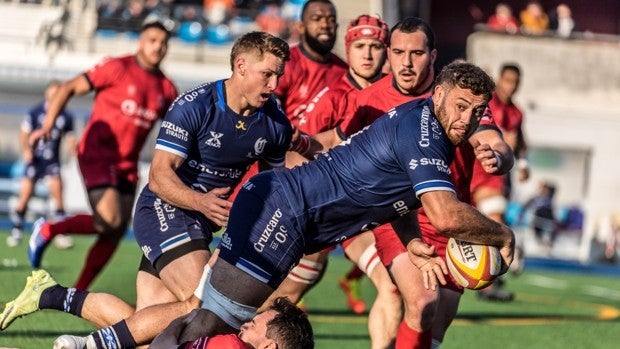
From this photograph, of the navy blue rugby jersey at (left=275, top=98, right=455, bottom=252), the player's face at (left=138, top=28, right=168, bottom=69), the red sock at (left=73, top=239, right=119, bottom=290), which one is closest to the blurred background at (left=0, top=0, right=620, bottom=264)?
the player's face at (left=138, top=28, right=168, bottom=69)

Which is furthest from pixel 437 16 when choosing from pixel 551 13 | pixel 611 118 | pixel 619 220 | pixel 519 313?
pixel 519 313

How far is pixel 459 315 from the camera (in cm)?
1370

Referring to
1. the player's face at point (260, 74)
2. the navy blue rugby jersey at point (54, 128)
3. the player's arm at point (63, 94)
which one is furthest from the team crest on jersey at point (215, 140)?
the navy blue rugby jersey at point (54, 128)

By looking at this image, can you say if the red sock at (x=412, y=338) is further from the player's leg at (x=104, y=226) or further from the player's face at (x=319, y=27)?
the player's leg at (x=104, y=226)

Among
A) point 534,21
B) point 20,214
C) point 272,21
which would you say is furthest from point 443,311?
point 534,21

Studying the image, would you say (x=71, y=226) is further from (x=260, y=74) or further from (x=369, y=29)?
(x=260, y=74)

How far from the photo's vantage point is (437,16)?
140ft

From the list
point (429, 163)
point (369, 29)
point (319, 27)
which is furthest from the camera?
point (319, 27)

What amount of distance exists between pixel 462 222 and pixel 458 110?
0.58 meters

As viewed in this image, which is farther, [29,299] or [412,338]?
[412,338]

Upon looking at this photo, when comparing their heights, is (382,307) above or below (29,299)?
below

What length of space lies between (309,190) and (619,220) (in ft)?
86.3

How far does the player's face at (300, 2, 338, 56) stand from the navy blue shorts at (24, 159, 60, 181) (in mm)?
10105

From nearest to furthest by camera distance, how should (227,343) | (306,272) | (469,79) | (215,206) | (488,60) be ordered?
(227,343) → (469,79) → (215,206) → (306,272) → (488,60)
